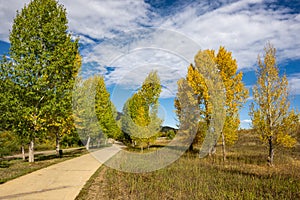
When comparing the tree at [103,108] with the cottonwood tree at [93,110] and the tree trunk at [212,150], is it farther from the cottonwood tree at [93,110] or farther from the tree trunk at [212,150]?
the tree trunk at [212,150]

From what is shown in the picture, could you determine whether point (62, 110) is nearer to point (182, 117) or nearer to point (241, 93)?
point (182, 117)

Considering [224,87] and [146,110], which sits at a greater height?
[224,87]

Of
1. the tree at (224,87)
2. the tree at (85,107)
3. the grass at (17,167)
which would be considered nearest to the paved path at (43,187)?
the grass at (17,167)

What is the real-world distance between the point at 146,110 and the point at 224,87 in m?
7.80

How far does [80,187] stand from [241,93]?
13.9 m

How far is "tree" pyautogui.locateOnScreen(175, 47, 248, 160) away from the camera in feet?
57.2

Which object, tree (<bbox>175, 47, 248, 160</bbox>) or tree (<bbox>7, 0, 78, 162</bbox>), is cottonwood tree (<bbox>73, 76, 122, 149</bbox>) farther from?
tree (<bbox>175, 47, 248, 160</bbox>)

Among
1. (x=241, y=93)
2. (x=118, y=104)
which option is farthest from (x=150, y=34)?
(x=241, y=93)

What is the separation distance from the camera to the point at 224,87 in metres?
17.6

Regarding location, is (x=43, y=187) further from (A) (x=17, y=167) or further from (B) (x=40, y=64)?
(B) (x=40, y=64)

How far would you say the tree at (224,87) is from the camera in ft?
57.2

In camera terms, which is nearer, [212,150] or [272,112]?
[272,112]

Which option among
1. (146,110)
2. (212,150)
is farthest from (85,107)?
(212,150)

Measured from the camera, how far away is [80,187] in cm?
787
